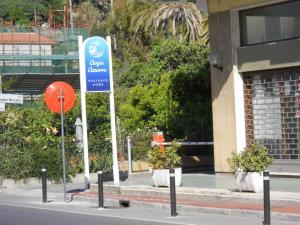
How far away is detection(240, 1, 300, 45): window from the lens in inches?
741

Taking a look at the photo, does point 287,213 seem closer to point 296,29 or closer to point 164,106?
point 296,29

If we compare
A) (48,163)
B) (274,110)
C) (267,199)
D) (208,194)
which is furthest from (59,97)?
(267,199)

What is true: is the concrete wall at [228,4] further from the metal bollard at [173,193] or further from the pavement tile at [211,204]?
the metal bollard at [173,193]

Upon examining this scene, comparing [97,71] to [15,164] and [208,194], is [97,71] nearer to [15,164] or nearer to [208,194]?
[15,164]

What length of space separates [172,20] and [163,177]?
30.2 meters

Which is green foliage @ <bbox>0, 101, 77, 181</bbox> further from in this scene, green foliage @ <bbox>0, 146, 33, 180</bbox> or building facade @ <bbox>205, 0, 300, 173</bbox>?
building facade @ <bbox>205, 0, 300, 173</bbox>

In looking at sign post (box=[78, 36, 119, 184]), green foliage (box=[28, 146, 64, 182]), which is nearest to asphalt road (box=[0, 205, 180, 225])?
sign post (box=[78, 36, 119, 184])

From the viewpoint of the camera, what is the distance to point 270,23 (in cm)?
1944

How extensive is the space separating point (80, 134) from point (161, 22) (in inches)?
929

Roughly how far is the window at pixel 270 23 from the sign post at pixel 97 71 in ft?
13.2

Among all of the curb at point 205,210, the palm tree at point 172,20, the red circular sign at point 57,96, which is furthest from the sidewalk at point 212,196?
the palm tree at point 172,20

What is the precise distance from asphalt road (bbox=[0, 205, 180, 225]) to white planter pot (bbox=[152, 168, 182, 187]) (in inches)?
120

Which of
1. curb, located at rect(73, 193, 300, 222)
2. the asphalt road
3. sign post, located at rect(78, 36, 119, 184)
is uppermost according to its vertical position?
sign post, located at rect(78, 36, 119, 184)

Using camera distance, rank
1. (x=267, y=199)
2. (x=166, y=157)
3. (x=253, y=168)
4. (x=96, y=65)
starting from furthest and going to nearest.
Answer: (x=96, y=65)
(x=166, y=157)
(x=253, y=168)
(x=267, y=199)
